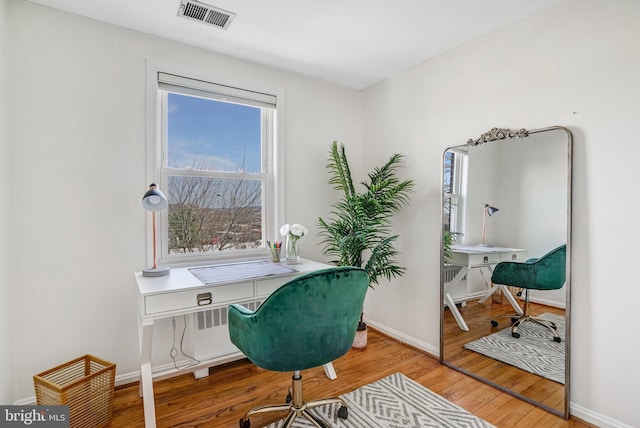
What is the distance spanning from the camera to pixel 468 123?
2.38m

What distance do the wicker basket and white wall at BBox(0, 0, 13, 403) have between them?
0.65 feet

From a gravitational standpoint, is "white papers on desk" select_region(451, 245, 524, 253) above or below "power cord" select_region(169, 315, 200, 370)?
above

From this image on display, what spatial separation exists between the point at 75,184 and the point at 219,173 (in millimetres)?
940

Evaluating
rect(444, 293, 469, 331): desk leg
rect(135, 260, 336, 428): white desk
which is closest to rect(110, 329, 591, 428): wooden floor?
rect(135, 260, 336, 428): white desk

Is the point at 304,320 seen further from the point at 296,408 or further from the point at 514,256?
the point at 514,256

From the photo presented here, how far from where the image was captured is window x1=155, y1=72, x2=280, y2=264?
2.38 meters

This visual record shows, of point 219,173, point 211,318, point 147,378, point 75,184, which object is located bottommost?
point 147,378

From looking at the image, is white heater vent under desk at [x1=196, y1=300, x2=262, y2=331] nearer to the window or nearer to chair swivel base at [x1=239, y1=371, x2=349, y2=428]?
the window

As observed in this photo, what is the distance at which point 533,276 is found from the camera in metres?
2.03

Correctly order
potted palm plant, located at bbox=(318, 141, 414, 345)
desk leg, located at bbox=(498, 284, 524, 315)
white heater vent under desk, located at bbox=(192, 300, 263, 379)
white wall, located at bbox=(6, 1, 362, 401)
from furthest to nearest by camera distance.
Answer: potted palm plant, located at bbox=(318, 141, 414, 345), white heater vent under desk, located at bbox=(192, 300, 263, 379), desk leg, located at bbox=(498, 284, 524, 315), white wall, located at bbox=(6, 1, 362, 401)

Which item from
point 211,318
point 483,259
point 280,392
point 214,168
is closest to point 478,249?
point 483,259

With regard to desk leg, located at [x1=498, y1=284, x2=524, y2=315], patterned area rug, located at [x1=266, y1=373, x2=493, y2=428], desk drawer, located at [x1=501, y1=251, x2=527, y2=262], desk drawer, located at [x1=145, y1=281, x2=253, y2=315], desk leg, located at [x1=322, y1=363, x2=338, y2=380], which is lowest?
patterned area rug, located at [x1=266, y1=373, x2=493, y2=428]

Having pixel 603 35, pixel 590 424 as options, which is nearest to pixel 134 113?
pixel 603 35

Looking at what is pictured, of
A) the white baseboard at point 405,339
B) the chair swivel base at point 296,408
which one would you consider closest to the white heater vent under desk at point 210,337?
the chair swivel base at point 296,408
